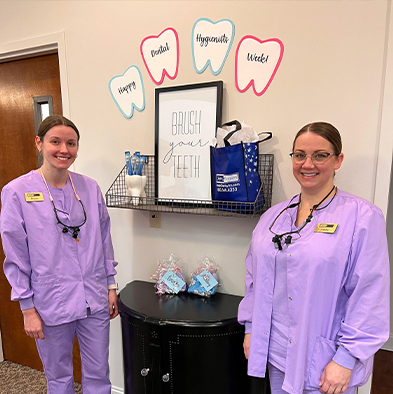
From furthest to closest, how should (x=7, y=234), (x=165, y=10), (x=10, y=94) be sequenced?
(x=10, y=94) → (x=165, y=10) → (x=7, y=234)

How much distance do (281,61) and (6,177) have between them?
2047mm

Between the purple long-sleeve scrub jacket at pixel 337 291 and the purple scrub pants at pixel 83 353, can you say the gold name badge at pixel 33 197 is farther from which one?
the purple long-sleeve scrub jacket at pixel 337 291

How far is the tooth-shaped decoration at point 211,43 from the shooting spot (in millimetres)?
1537

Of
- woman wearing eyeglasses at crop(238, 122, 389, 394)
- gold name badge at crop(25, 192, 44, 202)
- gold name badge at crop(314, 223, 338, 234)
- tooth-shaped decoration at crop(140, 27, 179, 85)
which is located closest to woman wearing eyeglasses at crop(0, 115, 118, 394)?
gold name badge at crop(25, 192, 44, 202)

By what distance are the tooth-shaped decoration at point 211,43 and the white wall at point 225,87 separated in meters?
0.03

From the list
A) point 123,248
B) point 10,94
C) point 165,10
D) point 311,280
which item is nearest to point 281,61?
point 165,10

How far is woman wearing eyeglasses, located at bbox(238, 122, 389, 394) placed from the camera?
100cm

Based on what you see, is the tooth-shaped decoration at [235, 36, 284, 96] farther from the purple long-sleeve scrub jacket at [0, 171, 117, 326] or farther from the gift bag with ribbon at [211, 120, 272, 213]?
the purple long-sleeve scrub jacket at [0, 171, 117, 326]

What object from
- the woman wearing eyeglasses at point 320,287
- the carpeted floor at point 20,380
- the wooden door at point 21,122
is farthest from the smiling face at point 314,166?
the carpeted floor at point 20,380

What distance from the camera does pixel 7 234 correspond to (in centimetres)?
133

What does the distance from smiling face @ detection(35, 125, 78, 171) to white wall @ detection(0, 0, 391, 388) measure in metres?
0.48

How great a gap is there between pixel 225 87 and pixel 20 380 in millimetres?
2448

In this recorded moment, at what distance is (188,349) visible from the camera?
4.58ft

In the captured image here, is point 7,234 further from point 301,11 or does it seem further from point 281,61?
point 301,11
